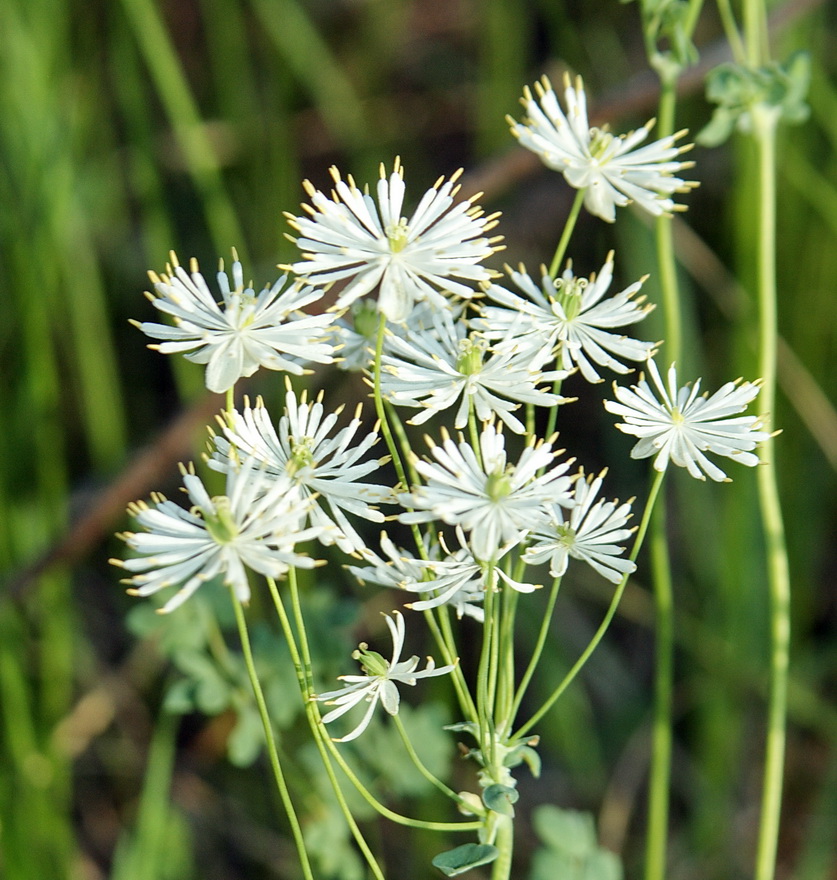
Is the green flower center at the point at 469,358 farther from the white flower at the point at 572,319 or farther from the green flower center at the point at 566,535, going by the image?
the green flower center at the point at 566,535

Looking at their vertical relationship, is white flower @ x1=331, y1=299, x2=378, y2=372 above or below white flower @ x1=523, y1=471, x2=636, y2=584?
above

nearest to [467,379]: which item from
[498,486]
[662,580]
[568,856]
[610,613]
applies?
[498,486]

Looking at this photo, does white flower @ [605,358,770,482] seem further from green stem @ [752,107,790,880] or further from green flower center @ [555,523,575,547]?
green stem @ [752,107,790,880]

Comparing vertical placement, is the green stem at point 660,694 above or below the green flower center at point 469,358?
below

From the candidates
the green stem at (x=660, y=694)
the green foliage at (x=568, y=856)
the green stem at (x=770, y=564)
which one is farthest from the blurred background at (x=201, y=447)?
the green stem at (x=770, y=564)

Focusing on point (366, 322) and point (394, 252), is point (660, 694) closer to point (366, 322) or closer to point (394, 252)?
point (366, 322)

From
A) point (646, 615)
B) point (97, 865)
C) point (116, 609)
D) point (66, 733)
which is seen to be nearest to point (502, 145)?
point (646, 615)

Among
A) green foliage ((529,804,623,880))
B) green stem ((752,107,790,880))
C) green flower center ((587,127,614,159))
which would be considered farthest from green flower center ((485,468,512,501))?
green foliage ((529,804,623,880))
